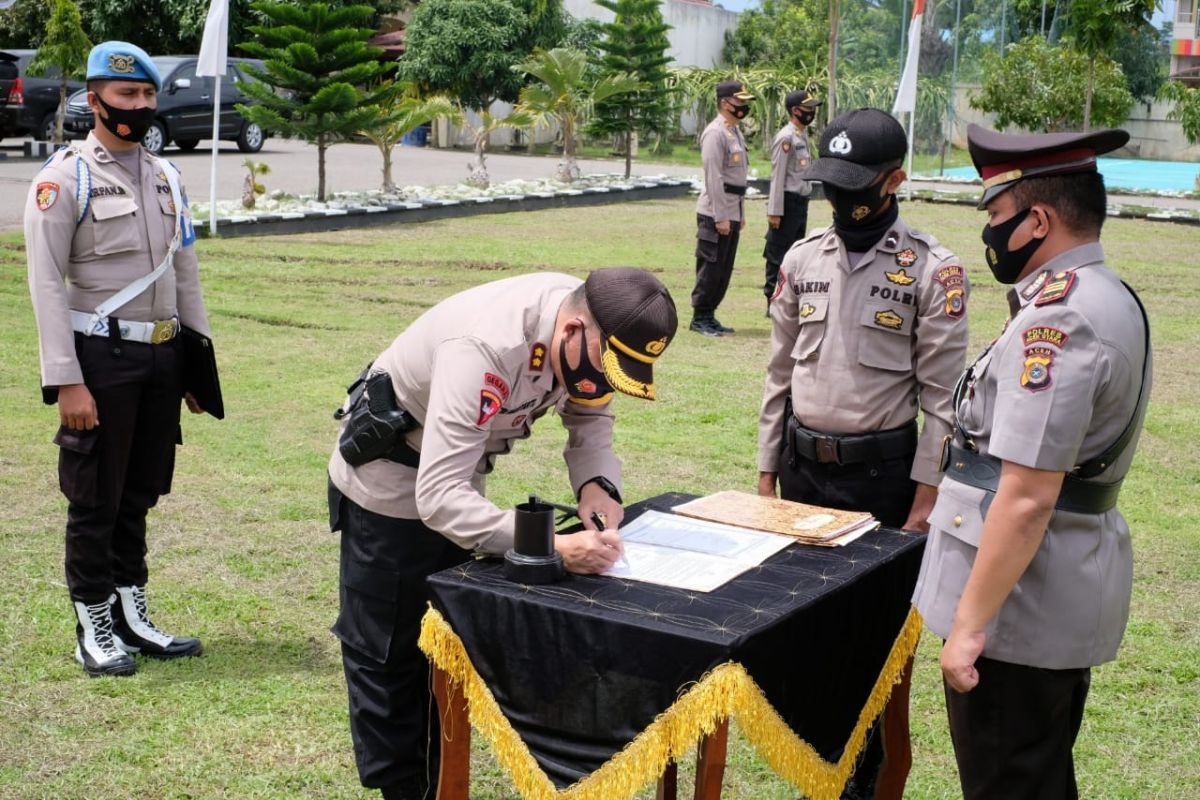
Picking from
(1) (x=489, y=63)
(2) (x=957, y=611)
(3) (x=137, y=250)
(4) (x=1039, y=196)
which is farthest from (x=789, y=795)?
(1) (x=489, y=63)

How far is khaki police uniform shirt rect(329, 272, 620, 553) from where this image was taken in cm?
269

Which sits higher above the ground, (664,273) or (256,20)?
(256,20)

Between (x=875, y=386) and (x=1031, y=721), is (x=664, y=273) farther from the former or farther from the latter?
(x=1031, y=721)

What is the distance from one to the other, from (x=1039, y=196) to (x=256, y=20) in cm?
3045

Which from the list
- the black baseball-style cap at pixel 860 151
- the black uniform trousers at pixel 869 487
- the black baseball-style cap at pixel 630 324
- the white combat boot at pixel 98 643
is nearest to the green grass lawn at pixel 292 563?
the white combat boot at pixel 98 643

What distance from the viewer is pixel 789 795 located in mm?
3631

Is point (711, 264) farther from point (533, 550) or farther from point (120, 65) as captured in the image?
point (533, 550)

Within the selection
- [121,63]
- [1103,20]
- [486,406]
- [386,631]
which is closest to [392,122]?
[121,63]

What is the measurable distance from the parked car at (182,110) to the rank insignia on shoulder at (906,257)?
18850mm

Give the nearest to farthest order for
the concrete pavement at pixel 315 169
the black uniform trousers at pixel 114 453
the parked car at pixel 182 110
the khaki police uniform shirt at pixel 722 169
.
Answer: the black uniform trousers at pixel 114 453
the khaki police uniform shirt at pixel 722 169
the concrete pavement at pixel 315 169
the parked car at pixel 182 110

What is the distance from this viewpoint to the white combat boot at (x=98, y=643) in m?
4.14

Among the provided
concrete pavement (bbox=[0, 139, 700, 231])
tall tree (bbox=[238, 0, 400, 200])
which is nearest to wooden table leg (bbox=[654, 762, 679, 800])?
concrete pavement (bbox=[0, 139, 700, 231])

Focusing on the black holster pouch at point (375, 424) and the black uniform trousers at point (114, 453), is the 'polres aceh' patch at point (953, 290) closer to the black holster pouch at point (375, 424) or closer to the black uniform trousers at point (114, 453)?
the black holster pouch at point (375, 424)

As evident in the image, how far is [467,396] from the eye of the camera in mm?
2682
